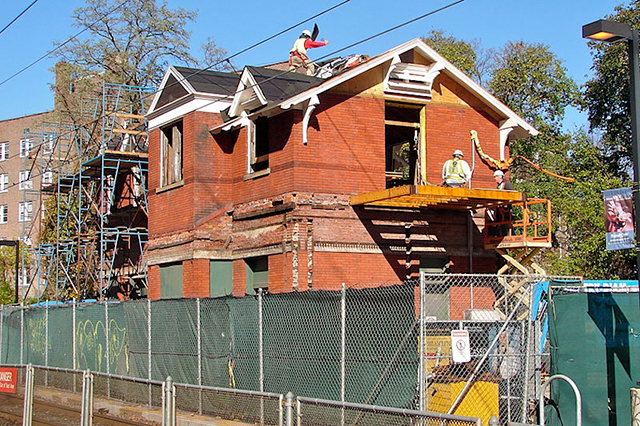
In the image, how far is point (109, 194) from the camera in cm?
3419

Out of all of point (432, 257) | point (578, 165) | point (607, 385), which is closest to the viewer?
Result: point (607, 385)

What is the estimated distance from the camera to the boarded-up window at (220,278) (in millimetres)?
23500

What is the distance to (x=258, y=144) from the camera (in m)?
23.3

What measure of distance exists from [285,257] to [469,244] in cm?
547

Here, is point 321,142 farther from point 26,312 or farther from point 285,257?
point 26,312

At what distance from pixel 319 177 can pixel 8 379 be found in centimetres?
881

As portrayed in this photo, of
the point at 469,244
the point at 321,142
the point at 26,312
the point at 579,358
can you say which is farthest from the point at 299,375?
the point at 26,312

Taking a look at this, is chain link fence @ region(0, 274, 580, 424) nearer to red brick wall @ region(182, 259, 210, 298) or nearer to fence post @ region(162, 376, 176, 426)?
fence post @ region(162, 376, 176, 426)

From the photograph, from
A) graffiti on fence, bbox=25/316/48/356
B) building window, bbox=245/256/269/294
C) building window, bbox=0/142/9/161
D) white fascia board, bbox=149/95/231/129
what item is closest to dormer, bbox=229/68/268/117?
white fascia board, bbox=149/95/231/129

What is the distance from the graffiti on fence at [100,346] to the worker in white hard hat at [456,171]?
8780 millimetres

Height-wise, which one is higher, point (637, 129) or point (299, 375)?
point (637, 129)

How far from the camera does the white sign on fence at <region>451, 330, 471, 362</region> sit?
11562mm

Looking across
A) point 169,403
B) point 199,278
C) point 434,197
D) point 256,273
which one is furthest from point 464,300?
point 169,403

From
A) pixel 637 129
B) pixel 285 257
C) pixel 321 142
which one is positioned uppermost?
pixel 321 142
